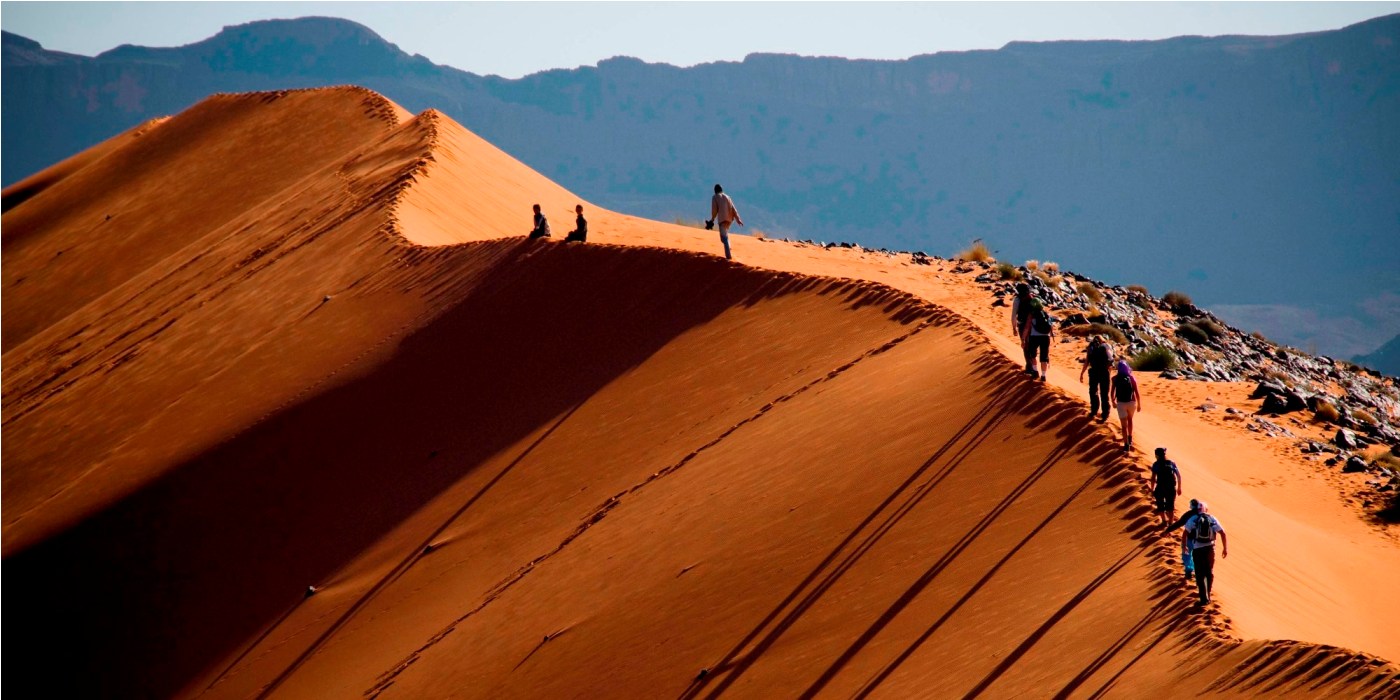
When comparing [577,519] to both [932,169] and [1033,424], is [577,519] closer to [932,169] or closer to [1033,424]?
[1033,424]

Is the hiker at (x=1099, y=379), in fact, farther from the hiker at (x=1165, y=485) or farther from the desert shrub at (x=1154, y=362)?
the desert shrub at (x=1154, y=362)

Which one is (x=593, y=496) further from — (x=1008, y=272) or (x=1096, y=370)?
(x=1008, y=272)

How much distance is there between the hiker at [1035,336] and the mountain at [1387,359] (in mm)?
64029

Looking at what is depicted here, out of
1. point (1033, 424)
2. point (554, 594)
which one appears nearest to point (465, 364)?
point (554, 594)

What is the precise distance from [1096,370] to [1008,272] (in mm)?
11600

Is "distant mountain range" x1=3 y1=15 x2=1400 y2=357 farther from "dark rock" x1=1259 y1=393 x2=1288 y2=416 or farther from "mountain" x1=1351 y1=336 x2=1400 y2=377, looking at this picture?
"dark rock" x1=1259 y1=393 x2=1288 y2=416

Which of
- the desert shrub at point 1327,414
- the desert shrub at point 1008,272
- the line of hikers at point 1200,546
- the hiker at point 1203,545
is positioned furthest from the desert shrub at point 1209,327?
the hiker at point 1203,545

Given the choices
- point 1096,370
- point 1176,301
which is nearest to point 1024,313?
point 1096,370

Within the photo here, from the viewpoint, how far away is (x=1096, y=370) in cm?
1322

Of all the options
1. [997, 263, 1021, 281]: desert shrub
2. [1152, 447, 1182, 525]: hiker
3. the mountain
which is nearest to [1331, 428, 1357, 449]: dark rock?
[1152, 447, 1182, 525]: hiker

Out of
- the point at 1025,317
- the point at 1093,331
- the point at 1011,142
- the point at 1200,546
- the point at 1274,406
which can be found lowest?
the point at 1011,142

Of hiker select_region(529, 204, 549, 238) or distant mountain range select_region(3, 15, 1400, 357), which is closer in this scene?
hiker select_region(529, 204, 549, 238)

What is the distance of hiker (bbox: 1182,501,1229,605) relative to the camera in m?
9.99

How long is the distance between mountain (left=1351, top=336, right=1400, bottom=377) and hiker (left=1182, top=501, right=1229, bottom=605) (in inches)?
2665
